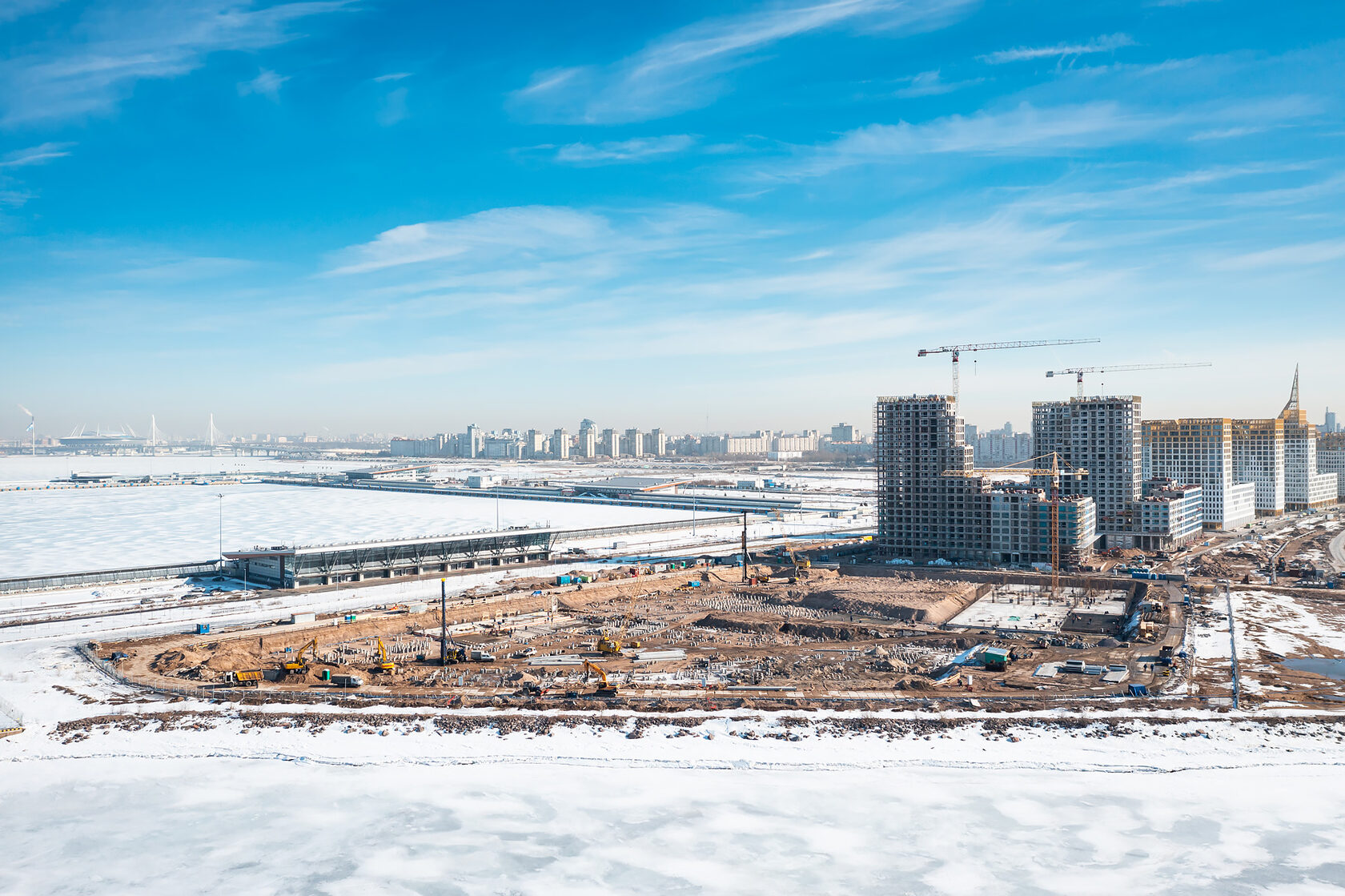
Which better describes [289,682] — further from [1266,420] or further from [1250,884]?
[1266,420]

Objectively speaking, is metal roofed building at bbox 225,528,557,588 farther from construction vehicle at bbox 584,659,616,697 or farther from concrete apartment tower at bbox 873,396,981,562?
construction vehicle at bbox 584,659,616,697

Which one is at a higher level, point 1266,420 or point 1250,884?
point 1266,420

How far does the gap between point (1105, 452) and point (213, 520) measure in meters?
67.2

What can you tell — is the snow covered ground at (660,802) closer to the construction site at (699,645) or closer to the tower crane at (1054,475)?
the construction site at (699,645)

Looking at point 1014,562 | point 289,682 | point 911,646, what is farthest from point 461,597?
point 1014,562

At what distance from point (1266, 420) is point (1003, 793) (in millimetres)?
78916

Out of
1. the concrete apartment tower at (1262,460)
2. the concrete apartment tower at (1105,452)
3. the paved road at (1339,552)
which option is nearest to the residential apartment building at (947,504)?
the concrete apartment tower at (1105,452)

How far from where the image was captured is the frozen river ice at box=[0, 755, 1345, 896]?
1576cm

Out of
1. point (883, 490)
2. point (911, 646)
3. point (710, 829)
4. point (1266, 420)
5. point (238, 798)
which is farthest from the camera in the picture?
point (1266, 420)

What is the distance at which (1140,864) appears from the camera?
16.3 metres

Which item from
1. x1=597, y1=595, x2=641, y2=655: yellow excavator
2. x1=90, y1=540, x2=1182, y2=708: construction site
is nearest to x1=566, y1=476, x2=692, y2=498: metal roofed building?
x1=90, y1=540, x2=1182, y2=708: construction site

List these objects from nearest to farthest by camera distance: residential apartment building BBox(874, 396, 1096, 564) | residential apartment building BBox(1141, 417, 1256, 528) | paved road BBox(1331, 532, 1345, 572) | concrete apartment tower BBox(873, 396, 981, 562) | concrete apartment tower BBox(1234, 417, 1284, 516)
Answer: residential apartment building BBox(874, 396, 1096, 564) → paved road BBox(1331, 532, 1345, 572) → concrete apartment tower BBox(873, 396, 981, 562) → residential apartment building BBox(1141, 417, 1256, 528) → concrete apartment tower BBox(1234, 417, 1284, 516)

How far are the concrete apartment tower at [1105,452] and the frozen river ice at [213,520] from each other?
33862mm

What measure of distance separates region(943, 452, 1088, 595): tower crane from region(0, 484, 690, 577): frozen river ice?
2919 centimetres
